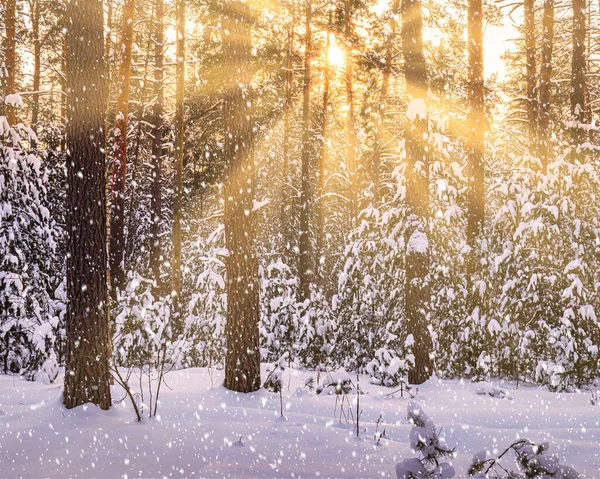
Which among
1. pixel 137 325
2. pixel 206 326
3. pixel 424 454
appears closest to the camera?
pixel 424 454

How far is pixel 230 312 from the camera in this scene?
22.3 ft

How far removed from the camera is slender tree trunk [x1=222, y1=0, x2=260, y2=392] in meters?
6.75

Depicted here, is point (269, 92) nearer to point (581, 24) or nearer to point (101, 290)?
point (581, 24)

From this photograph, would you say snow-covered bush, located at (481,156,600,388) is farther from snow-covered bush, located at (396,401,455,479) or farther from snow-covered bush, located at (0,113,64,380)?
snow-covered bush, located at (0,113,64,380)

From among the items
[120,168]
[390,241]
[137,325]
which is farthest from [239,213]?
[120,168]

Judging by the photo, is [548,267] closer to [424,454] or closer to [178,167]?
[424,454]

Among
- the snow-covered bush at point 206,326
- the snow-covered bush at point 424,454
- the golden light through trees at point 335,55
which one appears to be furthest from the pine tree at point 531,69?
the snow-covered bush at point 424,454

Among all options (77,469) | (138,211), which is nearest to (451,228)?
(77,469)

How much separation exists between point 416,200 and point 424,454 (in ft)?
19.0

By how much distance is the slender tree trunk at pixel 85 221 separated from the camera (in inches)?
204

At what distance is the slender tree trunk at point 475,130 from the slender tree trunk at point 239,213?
20.0 feet

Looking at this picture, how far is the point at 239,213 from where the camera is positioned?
679cm

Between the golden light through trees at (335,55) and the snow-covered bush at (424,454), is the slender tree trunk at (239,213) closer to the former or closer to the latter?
the snow-covered bush at (424,454)

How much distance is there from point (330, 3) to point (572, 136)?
32.6 ft
